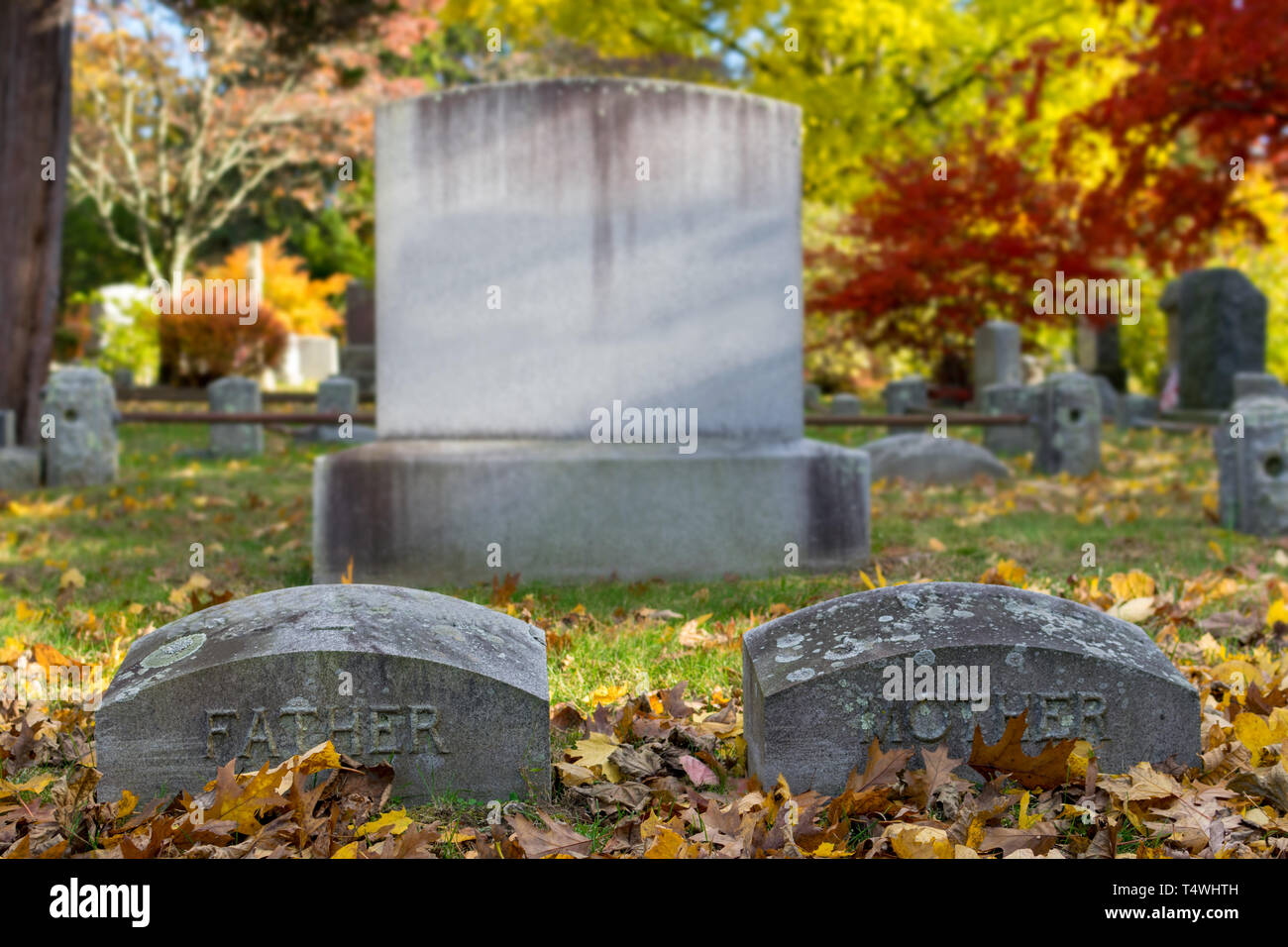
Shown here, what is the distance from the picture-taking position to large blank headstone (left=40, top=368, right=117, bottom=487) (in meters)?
8.26

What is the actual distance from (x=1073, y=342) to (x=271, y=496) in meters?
17.7

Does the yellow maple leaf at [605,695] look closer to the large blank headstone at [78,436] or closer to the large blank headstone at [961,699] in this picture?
the large blank headstone at [961,699]

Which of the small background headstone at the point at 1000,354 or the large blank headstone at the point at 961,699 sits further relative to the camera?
the small background headstone at the point at 1000,354

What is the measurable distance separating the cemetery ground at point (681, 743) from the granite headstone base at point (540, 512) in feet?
0.48

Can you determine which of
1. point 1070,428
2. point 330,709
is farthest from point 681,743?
point 1070,428

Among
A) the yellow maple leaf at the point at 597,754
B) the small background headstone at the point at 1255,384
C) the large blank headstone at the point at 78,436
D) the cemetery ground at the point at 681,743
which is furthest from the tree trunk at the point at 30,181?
the small background headstone at the point at 1255,384

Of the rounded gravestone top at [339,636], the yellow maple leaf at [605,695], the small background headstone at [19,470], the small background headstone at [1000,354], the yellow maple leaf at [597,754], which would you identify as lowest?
the yellow maple leaf at [597,754]

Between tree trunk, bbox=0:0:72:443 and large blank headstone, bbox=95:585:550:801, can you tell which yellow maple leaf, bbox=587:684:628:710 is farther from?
tree trunk, bbox=0:0:72:443

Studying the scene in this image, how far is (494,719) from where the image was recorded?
8.39 ft

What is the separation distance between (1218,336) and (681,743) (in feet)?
42.0

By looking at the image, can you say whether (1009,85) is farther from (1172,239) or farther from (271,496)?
(271,496)

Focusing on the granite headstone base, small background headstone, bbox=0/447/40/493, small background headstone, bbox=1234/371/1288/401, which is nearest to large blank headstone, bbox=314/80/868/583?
the granite headstone base

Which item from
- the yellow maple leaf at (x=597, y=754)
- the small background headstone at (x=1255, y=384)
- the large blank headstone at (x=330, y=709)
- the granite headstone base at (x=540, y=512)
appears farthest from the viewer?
the small background headstone at (x=1255, y=384)

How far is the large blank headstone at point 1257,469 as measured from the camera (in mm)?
5805
